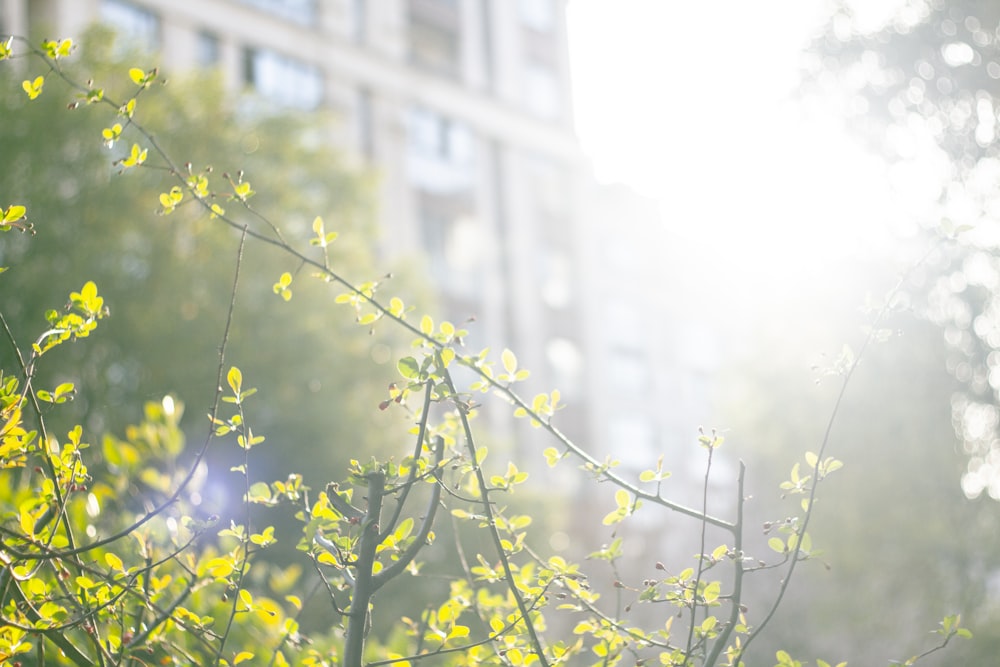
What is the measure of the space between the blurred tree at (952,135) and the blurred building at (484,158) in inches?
490

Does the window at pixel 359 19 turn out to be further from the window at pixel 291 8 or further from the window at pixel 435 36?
the window at pixel 435 36

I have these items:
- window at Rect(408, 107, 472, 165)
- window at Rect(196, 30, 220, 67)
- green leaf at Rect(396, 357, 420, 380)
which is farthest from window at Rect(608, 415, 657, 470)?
green leaf at Rect(396, 357, 420, 380)

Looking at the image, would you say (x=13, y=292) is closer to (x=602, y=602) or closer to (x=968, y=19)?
(x=602, y=602)

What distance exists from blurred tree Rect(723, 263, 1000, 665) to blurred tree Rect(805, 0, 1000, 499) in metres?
0.33

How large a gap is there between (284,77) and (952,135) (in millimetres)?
17046

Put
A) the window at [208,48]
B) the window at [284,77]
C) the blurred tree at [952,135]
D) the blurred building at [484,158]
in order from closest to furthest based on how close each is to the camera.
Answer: the blurred tree at [952,135]
the window at [208,48]
the window at [284,77]
the blurred building at [484,158]

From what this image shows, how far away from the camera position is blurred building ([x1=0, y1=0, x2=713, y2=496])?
25.7m

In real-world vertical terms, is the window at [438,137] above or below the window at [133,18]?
above

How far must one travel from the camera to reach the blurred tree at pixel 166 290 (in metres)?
14.6

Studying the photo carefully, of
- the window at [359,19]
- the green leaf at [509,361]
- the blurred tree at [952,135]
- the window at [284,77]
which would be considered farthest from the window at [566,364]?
the green leaf at [509,361]

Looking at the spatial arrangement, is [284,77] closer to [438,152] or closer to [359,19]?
[359,19]

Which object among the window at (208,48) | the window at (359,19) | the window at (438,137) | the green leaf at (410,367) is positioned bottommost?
the green leaf at (410,367)

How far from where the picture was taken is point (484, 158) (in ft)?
102

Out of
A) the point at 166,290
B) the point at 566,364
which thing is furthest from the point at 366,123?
the point at 166,290
